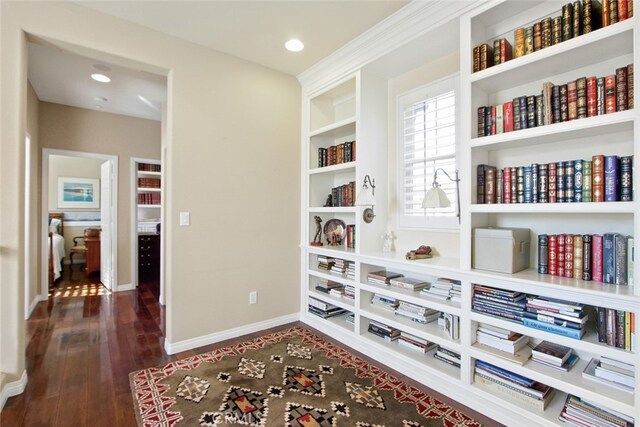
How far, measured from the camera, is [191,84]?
9.08 feet

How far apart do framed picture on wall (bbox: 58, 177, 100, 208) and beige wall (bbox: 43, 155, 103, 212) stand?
0.27 feet

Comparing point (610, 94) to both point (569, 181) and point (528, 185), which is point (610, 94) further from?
point (528, 185)

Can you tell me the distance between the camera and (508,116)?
191 cm

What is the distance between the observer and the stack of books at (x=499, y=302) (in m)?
1.78

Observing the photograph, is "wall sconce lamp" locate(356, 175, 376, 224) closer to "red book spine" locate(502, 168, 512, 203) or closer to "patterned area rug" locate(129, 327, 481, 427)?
"red book spine" locate(502, 168, 512, 203)

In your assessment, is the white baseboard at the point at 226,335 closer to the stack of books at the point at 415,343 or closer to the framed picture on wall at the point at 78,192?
the stack of books at the point at 415,343

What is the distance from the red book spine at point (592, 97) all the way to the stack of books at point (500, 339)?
52.1 inches

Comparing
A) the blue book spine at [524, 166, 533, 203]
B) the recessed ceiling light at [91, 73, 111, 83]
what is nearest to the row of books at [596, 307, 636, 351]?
the blue book spine at [524, 166, 533, 203]

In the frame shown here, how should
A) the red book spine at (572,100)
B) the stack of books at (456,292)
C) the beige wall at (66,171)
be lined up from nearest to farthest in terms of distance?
the red book spine at (572,100)
the stack of books at (456,292)
the beige wall at (66,171)

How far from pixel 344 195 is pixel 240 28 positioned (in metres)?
1.75

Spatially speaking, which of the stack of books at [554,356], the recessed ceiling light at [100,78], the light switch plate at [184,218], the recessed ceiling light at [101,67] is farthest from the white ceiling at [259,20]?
the stack of books at [554,356]

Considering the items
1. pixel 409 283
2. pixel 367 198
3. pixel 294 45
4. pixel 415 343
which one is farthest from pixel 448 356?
pixel 294 45

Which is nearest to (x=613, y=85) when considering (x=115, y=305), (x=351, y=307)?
(x=351, y=307)

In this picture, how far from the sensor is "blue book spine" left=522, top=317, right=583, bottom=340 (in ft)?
5.14
